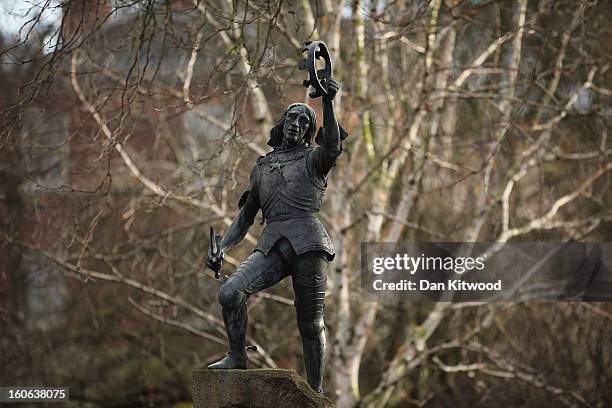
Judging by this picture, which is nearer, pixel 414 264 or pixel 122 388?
pixel 414 264

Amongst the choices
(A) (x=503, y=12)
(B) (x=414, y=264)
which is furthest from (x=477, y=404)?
(A) (x=503, y=12)

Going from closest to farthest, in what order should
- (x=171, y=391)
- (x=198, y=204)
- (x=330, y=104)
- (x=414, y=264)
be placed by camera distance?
(x=330, y=104) < (x=198, y=204) < (x=414, y=264) < (x=171, y=391)

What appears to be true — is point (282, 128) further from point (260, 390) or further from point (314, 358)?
point (260, 390)

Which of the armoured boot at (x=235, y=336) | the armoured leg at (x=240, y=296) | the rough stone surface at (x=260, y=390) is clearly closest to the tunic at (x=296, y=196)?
the armoured leg at (x=240, y=296)

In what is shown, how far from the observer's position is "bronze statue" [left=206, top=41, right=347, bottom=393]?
7.16 metres

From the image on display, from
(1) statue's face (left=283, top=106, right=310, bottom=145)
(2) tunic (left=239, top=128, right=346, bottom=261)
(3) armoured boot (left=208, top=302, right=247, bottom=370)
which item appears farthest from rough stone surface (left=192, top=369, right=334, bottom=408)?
(1) statue's face (left=283, top=106, right=310, bottom=145)

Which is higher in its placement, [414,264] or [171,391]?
[414,264]

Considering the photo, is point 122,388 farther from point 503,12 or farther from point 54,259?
point 503,12

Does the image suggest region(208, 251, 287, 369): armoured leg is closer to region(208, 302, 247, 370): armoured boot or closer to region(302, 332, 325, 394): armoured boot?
region(208, 302, 247, 370): armoured boot

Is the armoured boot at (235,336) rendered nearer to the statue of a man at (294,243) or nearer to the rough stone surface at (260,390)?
the statue of a man at (294,243)

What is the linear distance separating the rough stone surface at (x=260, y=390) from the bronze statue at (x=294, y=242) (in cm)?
18

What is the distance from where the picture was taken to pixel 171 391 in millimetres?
18047

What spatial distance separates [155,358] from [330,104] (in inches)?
464

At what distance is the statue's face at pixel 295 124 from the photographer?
7.47 metres
